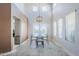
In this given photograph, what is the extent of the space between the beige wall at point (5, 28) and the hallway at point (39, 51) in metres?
0.30

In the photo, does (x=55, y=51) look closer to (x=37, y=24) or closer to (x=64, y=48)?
(x=64, y=48)

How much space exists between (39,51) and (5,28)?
118cm

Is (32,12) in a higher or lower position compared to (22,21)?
higher

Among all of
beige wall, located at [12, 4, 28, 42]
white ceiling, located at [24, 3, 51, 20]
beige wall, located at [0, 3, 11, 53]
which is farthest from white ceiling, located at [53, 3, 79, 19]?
beige wall, located at [0, 3, 11, 53]

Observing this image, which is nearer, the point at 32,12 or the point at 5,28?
the point at 5,28

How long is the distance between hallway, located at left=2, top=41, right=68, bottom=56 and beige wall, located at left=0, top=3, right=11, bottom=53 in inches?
11.7

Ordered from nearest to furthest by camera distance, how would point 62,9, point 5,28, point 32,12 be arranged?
point 5,28
point 32,12
point 62,9

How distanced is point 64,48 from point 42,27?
2.98 ft

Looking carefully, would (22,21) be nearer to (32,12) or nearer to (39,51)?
(32,12)

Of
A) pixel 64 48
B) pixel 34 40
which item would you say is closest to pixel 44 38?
pixel 34 40

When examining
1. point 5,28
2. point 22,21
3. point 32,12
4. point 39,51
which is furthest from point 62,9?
point 5,28

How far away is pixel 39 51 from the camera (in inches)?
149

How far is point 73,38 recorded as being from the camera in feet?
12.3

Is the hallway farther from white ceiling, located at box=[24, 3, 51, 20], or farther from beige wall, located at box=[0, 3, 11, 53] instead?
white ceiling, located at box=[24, 3, 51, 20]
